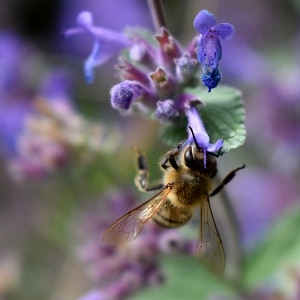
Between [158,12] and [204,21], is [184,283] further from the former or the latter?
[204,21]

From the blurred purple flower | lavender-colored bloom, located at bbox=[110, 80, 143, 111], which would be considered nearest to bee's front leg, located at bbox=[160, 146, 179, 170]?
lavender-colored bloom, located at bbox=[110, 80, 143, 111]

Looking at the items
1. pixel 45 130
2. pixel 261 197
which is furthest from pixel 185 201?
pixel 261 197

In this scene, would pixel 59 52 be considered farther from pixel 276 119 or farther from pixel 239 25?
pixel 276 119

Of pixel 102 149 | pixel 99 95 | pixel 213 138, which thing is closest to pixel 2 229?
pixel 99 95

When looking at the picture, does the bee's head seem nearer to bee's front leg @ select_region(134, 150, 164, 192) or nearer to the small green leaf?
the small green leaf

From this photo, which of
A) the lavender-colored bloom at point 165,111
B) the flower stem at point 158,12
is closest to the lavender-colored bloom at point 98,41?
the flower stem at point 158,12

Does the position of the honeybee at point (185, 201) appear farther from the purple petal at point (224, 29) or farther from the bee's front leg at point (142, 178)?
the purple petal at point (224, 29)
